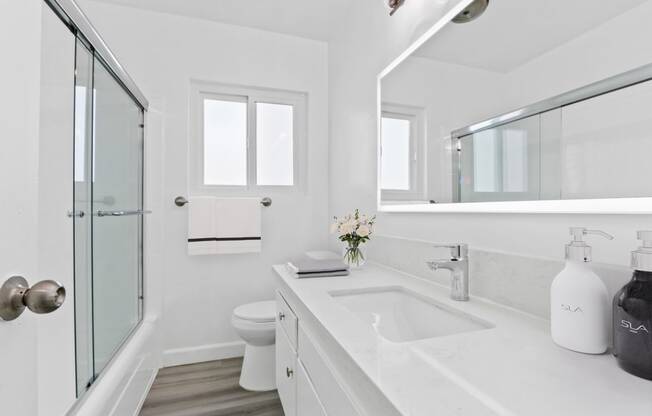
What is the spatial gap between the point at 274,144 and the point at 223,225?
731mm

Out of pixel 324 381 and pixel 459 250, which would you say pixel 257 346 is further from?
pixel 459 250

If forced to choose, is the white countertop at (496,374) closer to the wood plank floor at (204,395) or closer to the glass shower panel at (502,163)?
the glass shower panel at (502,163)

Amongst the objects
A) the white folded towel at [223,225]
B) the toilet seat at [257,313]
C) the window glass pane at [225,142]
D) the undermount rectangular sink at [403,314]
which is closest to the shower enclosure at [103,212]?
the white folded towel at [223,225]

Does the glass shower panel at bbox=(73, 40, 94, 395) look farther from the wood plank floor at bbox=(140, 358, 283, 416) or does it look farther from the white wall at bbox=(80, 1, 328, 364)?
the white wall at bbox=(80, 1, 328, 364)

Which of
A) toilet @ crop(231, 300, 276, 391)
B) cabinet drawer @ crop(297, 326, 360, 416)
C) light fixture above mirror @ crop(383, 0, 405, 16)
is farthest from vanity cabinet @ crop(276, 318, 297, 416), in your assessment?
light fixture above mirror @ crop(383, 0, 405, 16)

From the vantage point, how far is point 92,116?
53.1 inches

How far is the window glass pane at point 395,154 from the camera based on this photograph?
55.2 inches

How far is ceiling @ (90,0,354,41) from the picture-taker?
1.97m

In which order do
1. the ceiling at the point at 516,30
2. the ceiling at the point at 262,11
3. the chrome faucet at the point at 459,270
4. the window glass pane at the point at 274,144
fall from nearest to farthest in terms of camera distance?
1. the ceiling at the point at 516,30
2. the chrome faucet at the point at 459,270
3. the ceiling at the point at 262,11
4. the window glass pane at the point at 274,144

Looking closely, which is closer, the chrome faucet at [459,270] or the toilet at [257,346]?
the chrome faucet at [459,270]

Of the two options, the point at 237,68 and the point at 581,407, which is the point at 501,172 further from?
the point at 237,68

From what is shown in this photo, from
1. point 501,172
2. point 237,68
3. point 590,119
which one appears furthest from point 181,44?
point 590,119

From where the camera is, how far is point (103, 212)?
1435 mm

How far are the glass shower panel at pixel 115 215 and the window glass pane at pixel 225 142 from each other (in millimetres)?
419
